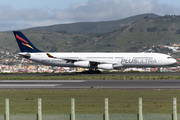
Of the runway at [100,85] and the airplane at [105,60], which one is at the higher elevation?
the airplane at [105,60]

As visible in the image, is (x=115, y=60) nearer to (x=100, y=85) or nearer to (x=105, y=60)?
(x=105, y=60)

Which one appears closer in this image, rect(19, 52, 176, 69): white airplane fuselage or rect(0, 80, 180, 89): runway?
rect(0, 80, 180, 89): runway

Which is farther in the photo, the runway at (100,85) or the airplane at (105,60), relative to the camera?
the airplane at (105,60)

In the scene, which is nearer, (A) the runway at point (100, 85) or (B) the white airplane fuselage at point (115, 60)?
(A) the runway at point (100, 85)

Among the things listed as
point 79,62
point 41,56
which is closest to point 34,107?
point 79,62

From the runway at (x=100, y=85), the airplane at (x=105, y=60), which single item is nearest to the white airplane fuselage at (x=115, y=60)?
the airplane at (x=105, y=60)

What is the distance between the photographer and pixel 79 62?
178 feet

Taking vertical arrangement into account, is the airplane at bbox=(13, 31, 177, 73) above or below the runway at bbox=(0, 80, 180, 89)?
above

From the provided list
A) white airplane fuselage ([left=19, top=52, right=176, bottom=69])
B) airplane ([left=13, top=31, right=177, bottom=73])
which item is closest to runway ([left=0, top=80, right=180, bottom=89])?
airplane ([left=13, top=31, right=177, bottom=73])

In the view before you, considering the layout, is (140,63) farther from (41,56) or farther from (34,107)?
(34,107)

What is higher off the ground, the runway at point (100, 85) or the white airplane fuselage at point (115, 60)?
the white airplane fuselage at point (115, 60)

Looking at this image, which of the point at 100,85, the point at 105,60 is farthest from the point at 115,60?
the point at 100,85

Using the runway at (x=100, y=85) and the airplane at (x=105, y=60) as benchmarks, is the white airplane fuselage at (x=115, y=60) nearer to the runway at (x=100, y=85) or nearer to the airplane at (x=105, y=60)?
the airplane at (x=105, y=60)

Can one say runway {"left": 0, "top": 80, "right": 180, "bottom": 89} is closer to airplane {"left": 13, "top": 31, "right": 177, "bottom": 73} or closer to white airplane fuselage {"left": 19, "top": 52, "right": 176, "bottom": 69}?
airplane {"left": 13, "top": 31, "right": 177, "bottom": 73}
